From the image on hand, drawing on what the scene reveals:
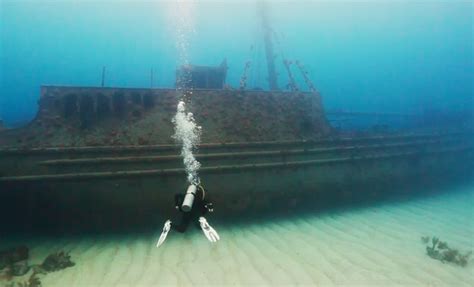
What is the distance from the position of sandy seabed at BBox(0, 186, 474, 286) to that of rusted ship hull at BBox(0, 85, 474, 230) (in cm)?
56

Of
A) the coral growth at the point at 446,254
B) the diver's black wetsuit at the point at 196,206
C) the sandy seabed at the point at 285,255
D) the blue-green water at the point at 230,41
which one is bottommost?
the sandy seabed at the point at 285,255

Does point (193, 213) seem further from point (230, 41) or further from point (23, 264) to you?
point (230, 41)

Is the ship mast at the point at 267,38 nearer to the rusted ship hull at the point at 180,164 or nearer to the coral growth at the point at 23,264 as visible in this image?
the rusted ship hull at the point at 180,164

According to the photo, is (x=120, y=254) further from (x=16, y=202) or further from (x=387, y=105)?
(x=387, y=105)

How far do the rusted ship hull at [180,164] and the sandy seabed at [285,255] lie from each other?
0.56 meters

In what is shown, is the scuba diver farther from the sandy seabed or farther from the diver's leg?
the sandy seabed

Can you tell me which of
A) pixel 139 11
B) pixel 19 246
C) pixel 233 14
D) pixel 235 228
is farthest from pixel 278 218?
pixel 139 11

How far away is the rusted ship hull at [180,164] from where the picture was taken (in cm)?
529

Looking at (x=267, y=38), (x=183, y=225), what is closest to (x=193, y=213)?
(x=183, y=225)

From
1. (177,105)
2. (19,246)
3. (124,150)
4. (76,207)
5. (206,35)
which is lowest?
(19,246)

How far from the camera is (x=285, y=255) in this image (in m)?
4.80

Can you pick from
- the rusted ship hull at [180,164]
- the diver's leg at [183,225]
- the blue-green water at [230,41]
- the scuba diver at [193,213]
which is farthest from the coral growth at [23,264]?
the blue-green water at [230,41]

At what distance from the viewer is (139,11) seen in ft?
402

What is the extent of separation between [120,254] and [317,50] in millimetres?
151665
